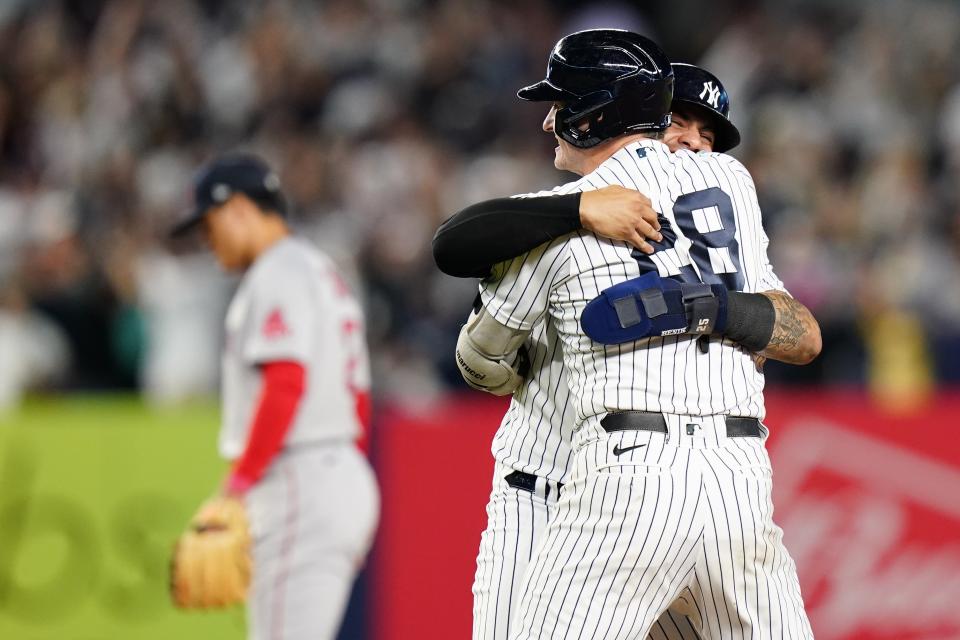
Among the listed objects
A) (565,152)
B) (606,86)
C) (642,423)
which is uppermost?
(606,86)

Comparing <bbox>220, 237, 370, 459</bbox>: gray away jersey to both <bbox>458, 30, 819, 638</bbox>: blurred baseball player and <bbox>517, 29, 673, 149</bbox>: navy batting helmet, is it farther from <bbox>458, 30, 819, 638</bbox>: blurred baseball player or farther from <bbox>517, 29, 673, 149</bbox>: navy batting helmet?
<bbox>517, 29, 673, 149</bbox>: navy batting helmet

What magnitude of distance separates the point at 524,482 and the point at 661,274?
2.45 ft

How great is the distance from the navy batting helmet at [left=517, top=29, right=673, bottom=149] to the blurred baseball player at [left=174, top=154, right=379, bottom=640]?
201 cm

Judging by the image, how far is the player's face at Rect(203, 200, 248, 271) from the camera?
554 centimetres

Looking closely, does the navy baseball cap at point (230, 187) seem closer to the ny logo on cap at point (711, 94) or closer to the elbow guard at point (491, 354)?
the elbow guard at point (491, 354)

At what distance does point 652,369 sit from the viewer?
3.31 m

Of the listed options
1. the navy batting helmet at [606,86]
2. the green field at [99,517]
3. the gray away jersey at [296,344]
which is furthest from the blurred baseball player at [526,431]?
the green field at [99,517]

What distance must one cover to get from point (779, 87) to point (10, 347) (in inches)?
248

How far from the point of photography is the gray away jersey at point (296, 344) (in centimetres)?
523

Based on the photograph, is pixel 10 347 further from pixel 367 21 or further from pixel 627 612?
pixel 627 612

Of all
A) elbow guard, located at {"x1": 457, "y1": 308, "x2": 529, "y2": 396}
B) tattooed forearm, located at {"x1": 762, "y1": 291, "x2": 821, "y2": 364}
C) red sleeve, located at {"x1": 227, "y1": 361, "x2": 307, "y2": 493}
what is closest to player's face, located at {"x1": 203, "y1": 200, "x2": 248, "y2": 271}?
red sleeve, located at {"x1": 227, "y1": 361, "x2": 307, "y2": 493}

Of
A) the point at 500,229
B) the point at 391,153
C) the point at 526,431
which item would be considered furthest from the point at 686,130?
the point at 391,153

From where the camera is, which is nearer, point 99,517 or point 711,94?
point 711,94

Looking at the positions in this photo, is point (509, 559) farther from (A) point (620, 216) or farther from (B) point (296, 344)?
(B) point (296, 344)
